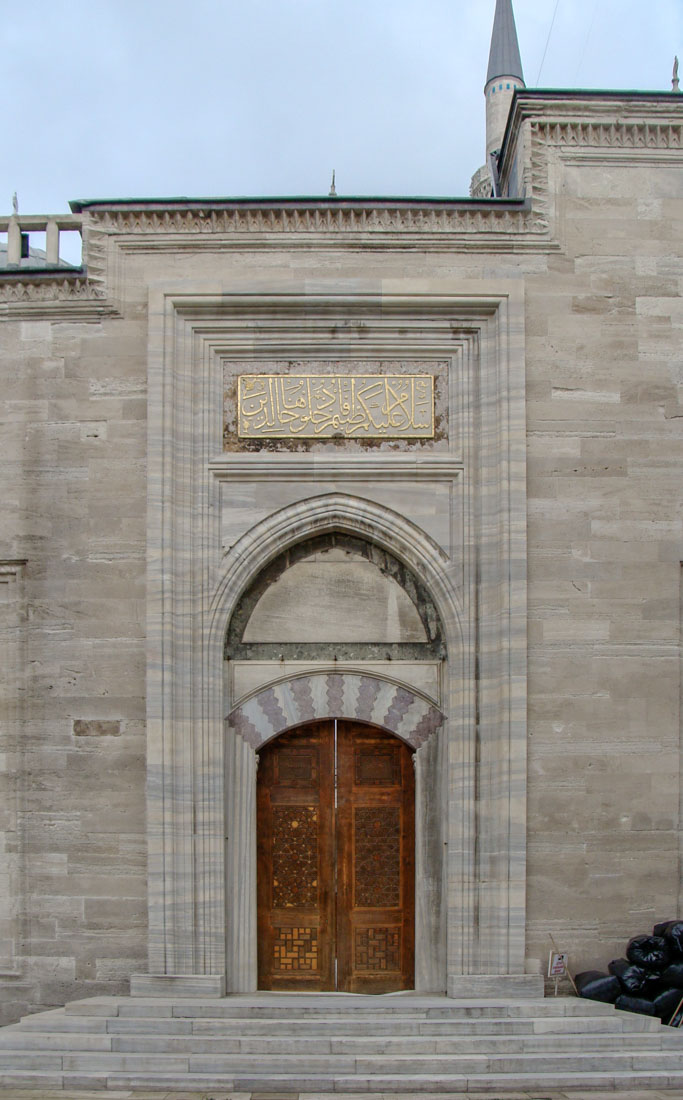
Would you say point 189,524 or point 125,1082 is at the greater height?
point 189,524

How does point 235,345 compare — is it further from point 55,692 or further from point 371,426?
point 55,692

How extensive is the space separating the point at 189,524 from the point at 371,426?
1524mm

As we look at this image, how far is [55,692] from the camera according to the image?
20.9 ft

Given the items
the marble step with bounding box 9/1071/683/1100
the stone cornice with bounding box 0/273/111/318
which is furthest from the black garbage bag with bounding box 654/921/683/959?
the stone cornice with bounding box 0/273/111/318

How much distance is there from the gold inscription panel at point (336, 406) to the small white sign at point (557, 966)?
12.6 ft

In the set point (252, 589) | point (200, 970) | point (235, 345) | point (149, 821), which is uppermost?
point (235, 345)

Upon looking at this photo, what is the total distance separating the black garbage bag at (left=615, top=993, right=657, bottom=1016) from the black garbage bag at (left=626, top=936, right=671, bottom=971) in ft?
0.72

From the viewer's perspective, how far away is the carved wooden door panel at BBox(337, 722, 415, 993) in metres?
6.37

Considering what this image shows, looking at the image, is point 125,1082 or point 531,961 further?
point 531,961

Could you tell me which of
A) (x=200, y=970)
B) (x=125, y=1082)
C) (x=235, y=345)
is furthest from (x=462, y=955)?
(x=235, y=345)

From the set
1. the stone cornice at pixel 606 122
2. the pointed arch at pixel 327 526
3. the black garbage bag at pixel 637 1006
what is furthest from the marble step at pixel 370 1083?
the stone cornice at pixel 606 122

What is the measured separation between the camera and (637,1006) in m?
5.86

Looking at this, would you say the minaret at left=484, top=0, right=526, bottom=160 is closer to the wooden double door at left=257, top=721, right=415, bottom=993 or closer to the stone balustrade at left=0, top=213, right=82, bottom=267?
the stone balustrade at left=0, top=213, right=82, bottom=267

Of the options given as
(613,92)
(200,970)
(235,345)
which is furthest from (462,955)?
(613,92)
